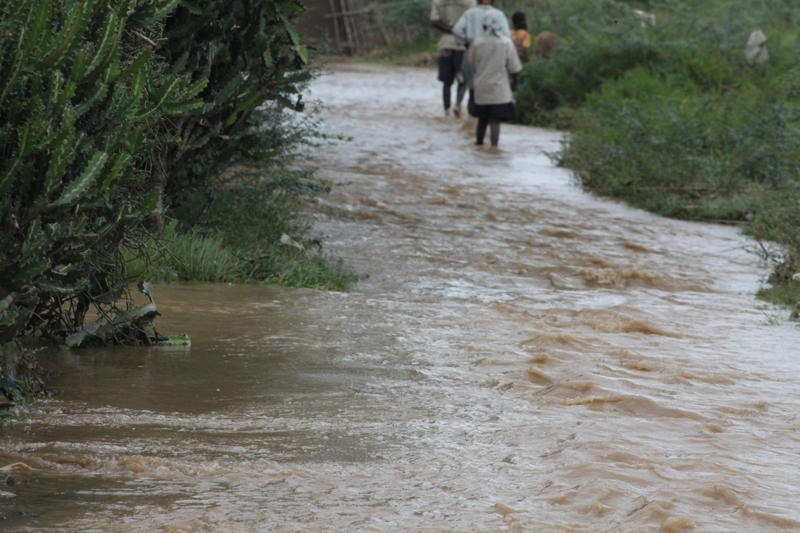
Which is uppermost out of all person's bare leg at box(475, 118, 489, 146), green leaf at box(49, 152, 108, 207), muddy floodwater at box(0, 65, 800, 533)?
green leaf at box(49, 152, 108, 207)

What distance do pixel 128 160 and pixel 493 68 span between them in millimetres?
12916

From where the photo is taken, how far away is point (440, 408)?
20.9 ft

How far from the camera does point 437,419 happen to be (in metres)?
6.16

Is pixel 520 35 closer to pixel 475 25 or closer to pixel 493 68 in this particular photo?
pixel 475 25

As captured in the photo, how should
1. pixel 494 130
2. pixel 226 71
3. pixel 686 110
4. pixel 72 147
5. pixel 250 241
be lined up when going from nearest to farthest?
pixel 72 147 < pixel 226 71 < pixel 250 241 < pixel 686 110 < pixel 494 130

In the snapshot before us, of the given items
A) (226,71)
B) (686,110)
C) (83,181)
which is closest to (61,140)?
(83,181)

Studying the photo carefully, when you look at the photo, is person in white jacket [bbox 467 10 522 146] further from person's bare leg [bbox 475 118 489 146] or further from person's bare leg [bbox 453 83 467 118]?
person's bare leg [bbox 453 83 467 118]

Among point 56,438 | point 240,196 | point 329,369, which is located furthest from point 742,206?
point 56,438

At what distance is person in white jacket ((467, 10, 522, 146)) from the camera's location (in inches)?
709

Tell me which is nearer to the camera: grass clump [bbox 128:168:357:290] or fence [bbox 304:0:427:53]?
grass clump [bbox 128:168:357:290]

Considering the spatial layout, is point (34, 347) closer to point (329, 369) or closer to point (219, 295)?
point (329, 369)

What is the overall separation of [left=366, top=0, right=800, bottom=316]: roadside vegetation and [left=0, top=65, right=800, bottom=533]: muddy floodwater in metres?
1.69

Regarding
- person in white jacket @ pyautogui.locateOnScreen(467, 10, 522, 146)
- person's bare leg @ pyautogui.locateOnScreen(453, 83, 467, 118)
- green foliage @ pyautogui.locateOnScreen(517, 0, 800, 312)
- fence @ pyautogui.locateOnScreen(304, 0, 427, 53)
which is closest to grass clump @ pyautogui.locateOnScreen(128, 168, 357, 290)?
green foliage @ pyautogui.locateOnScreen(517, 0, 800, 312)

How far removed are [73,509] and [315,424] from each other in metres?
1.49
